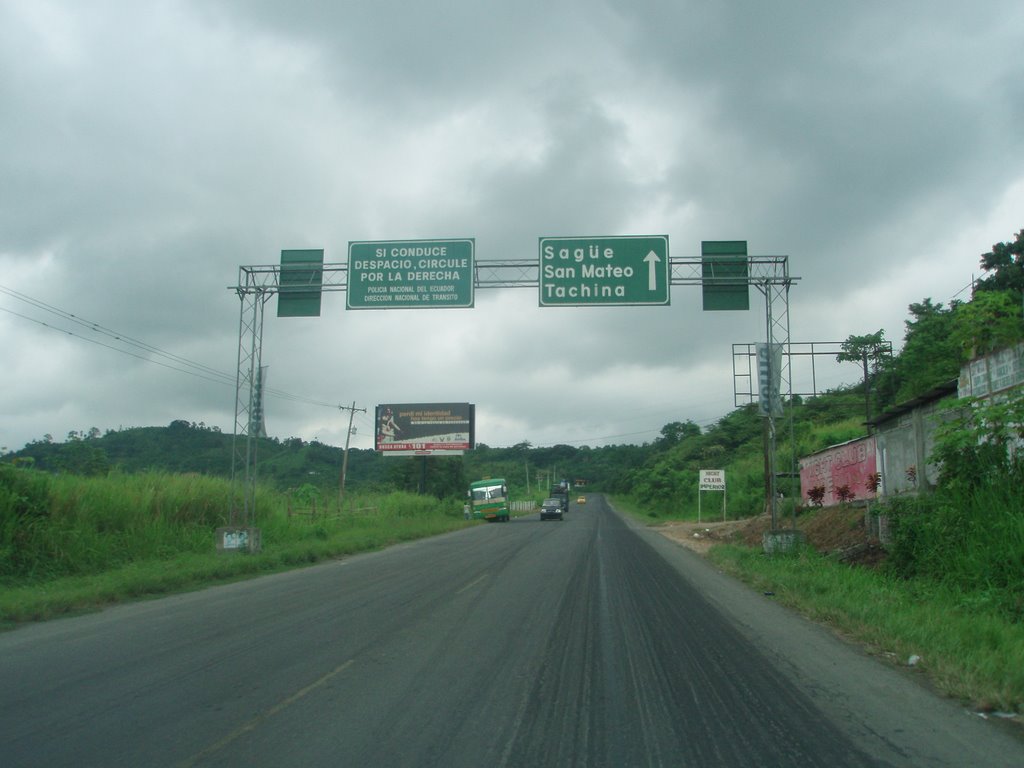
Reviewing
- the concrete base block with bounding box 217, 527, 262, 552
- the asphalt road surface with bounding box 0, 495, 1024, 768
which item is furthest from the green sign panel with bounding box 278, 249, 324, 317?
the asphalt road surface with bounding box 0, 495, 1024, 768

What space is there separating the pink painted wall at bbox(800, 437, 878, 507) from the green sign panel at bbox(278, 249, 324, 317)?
663 inches

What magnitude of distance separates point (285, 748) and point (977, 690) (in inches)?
230

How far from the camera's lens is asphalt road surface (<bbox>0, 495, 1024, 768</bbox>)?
5.46 metres

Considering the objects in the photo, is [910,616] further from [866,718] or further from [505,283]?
[505,283]

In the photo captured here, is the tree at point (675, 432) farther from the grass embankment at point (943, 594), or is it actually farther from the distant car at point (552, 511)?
the grass embankment at point (943, 594)

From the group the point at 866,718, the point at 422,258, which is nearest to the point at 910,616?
the point at 866,718

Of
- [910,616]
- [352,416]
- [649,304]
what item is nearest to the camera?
[910,616]

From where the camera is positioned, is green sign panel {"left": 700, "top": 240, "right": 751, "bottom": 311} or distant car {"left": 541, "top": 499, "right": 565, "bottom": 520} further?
distant car {"left": 541, "top": 499, "right": 565, "bottom": 520}

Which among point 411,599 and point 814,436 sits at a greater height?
point 814,436

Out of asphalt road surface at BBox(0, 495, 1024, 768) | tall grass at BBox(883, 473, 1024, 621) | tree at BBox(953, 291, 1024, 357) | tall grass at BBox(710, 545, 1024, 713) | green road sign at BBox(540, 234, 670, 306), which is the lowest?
asphalt road surface at BBox(0, 495, 1024, 768)

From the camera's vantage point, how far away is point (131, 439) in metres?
47.3

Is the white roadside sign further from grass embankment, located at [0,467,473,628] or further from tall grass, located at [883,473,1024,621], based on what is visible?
tall grass, located at [883,473,1024,621]

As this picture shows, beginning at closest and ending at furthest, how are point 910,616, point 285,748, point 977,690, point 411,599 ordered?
point 285,748 → point 977,690 → point 910,616 → point 411,599

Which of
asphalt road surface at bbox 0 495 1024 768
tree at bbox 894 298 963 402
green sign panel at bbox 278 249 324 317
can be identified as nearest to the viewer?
asphalt road surface at bbox 0 495 1024 768
